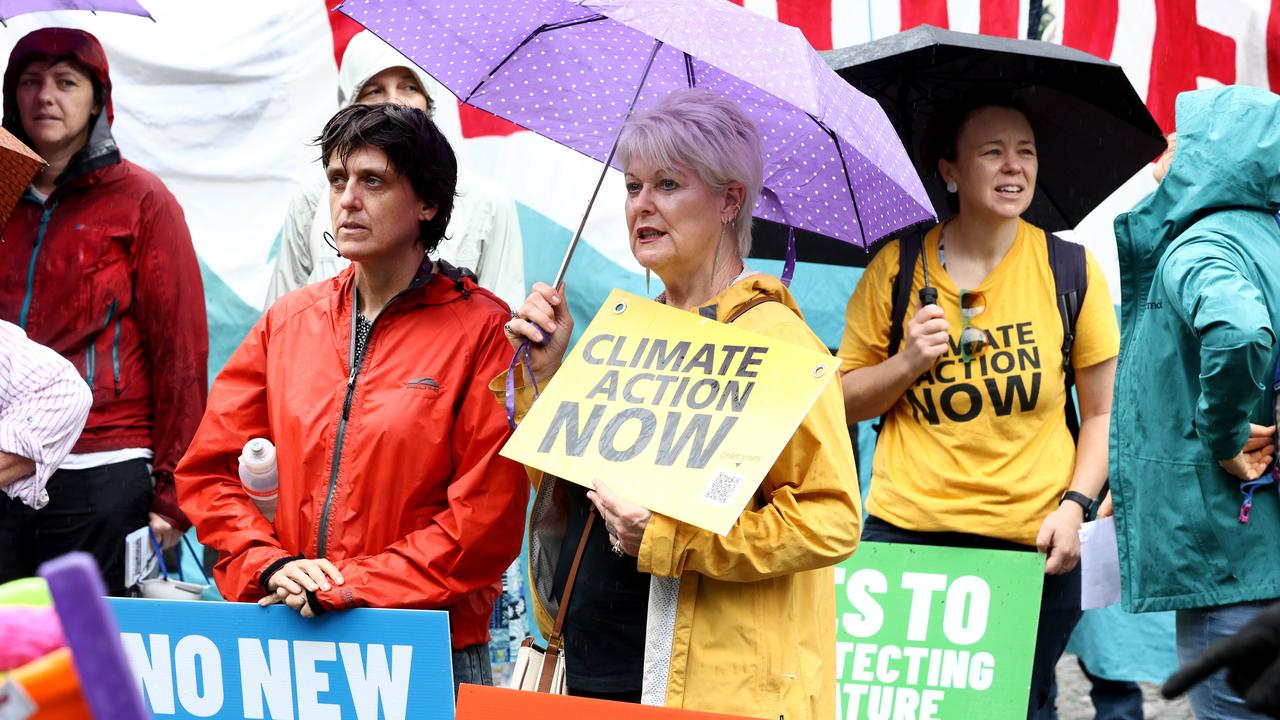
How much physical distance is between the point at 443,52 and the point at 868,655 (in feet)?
7.00

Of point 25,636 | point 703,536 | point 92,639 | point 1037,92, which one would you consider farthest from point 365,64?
point 92,639

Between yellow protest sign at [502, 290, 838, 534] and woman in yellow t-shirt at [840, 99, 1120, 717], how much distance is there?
55.4 inches

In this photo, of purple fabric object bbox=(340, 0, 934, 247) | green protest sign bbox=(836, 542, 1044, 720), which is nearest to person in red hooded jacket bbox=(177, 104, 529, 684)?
purple fabric object bbox=(340, 0, 934, 247)

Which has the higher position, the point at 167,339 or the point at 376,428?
the point at 167,339

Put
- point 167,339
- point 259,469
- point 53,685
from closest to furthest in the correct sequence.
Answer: point 53,685 < point 259,469 < point 167,339

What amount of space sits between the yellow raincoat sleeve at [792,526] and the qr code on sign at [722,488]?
0.35ft

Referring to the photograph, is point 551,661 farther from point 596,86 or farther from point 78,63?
point 78,63

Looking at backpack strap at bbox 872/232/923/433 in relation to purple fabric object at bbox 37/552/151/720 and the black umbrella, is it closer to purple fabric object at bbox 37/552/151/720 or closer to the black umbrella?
the black umbrella

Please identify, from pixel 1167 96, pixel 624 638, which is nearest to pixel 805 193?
pixel 624 638

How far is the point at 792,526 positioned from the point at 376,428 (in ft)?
3.25

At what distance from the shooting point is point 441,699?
122 inches

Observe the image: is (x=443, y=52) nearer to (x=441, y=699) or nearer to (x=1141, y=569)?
(x=441, y=699)

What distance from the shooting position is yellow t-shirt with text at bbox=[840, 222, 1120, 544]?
4305mm

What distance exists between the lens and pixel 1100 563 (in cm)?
408
